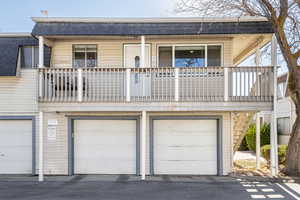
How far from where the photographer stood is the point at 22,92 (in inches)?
438

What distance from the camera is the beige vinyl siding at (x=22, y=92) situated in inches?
438

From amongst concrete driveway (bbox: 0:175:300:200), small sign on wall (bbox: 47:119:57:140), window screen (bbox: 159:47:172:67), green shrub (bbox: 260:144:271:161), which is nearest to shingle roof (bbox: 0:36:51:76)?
small sign on wall (bbox: 47:119:57:140)

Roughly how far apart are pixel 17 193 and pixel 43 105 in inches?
117

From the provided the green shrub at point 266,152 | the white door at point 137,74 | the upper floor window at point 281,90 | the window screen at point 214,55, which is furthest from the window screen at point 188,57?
the upper floor window at point 281,90

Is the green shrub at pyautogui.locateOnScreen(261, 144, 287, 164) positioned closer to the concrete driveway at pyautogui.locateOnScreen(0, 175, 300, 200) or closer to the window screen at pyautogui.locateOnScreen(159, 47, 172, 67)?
the concrete driveway at pyautogui.locateOnScreen(0, 175, 300, 200)

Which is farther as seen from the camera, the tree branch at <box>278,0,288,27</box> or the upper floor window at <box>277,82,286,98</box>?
the upper floor window at <box>277,82,286,98</box>

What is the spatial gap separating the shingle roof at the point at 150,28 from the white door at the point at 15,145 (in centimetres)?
384

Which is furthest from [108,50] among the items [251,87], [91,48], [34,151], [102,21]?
[251,87]

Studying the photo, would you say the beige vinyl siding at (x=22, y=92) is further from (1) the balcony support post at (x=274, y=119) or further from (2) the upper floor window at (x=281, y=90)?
(2) the upper floor window at (x=281, y=90)

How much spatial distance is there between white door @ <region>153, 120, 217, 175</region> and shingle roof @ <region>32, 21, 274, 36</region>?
344cm

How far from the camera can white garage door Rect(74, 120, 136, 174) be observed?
1109cm

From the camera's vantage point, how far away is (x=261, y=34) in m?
9.89

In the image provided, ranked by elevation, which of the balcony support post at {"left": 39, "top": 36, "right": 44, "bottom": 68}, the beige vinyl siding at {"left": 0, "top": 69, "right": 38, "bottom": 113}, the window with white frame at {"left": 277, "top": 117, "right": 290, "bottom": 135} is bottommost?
the window with white frame at {"left": 277, "top": 117, "right": 290, "bottom": 135}

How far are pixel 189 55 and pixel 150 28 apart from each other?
218 cm
